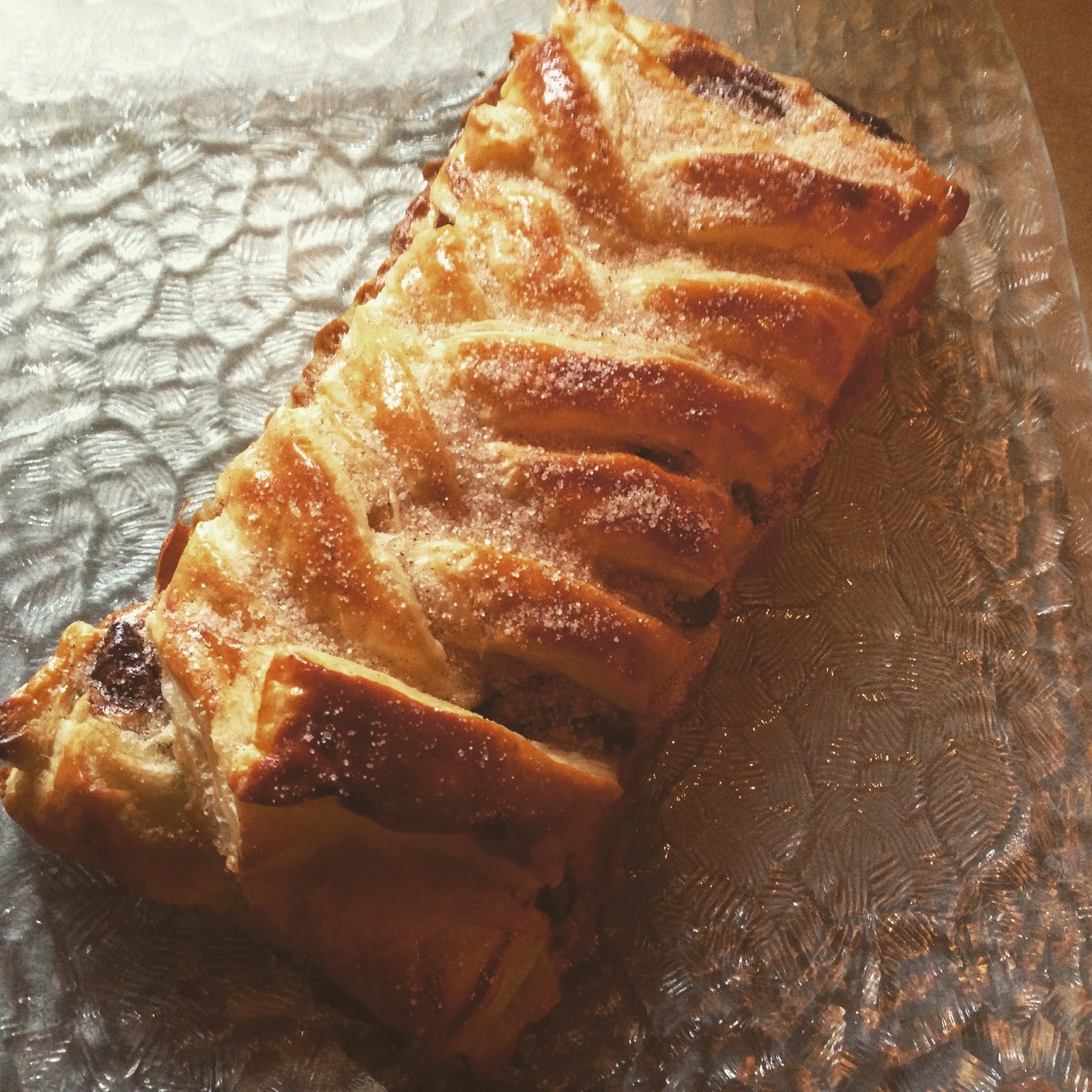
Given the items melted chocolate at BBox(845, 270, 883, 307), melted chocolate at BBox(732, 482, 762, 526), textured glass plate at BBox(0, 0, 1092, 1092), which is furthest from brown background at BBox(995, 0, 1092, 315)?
melted chocolate at BBox(732, 482, 762, 526)

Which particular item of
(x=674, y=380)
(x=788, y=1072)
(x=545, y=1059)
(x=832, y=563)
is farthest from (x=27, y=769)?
(x=832, y=563)

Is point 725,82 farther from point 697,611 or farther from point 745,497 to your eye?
point 697,611

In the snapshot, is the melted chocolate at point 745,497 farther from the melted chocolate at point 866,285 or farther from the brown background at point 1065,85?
the brown background at point 1065,85

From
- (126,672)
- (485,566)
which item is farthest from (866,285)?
(126,672)

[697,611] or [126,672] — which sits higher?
[697,611]

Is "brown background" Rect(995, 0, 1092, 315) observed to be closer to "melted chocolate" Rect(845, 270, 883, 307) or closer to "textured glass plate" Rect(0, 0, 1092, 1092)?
"textured glass plate" Rect(0, 0, 1092, 1092)

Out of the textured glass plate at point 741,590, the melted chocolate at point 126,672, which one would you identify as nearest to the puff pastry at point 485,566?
the melted chocolate at point 126,672
